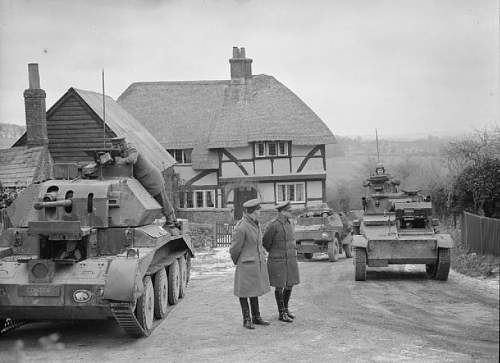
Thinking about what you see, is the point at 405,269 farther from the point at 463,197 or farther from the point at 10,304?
the point at 10,304

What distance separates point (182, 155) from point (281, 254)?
2677 cm

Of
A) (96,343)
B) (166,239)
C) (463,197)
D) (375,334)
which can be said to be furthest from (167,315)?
(463,197)

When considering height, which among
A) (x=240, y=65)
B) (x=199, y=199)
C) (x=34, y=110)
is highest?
(x=240, y=65)

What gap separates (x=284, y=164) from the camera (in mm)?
35250

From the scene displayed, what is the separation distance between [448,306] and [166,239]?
14.5 feet

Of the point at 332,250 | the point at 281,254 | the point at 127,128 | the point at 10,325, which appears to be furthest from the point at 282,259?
the point at 127,128

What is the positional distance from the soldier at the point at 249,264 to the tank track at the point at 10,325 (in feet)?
10.6

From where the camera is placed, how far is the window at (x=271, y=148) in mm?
35219

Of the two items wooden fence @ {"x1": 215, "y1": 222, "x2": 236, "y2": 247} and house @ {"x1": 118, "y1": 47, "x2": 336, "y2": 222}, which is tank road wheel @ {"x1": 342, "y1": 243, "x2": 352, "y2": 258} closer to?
wooden fence @ {"x1": 215, "y1": 222, "x2": 236, "y2": 247}

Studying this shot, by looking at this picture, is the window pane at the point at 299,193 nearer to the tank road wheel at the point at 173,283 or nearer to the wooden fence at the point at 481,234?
→ the wooden fence at the point at 481,234

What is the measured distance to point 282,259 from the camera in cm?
1034

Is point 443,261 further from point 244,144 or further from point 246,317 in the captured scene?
point 244,144

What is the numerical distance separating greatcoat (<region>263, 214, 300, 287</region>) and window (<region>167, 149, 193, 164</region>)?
26.3m

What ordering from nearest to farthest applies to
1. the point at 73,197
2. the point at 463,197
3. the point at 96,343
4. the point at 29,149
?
the point at 96,343 < the point at 73,197 < the point at 463,197 < the point at 29,149
